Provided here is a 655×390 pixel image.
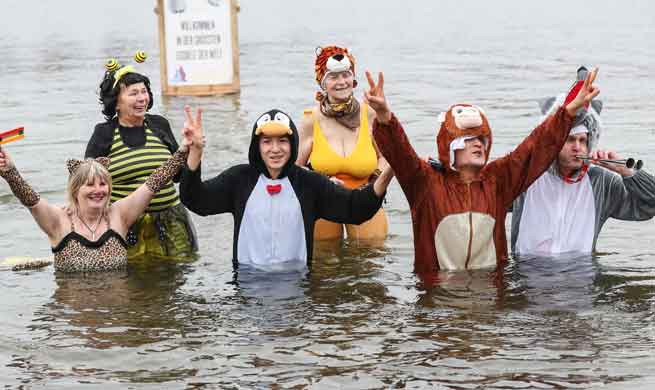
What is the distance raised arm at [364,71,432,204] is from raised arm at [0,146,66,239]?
8.55ft

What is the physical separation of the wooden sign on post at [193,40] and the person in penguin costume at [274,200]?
10817mm

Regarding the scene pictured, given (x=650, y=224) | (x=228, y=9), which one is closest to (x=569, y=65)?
(x=228, y=9)

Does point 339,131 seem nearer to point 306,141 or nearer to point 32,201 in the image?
point 306,141

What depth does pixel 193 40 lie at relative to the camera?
19312 mm

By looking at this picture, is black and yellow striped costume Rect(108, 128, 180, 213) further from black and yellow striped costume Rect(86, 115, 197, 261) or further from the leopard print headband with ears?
the leopard print headband with ears

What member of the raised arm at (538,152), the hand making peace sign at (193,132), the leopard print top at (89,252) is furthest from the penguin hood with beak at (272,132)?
the raised arm at (538,152)

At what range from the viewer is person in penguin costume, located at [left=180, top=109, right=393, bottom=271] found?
27.9ft

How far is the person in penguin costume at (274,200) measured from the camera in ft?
27.9

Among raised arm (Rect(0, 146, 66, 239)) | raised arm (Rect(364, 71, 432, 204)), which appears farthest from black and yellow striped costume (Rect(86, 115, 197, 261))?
raised arm (Rect(364, 71, 432, 204))

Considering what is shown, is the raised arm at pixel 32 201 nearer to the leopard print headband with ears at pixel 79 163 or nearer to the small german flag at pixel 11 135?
the small german flag at pixel 11 135

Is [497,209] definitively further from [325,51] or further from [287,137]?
[325,51]

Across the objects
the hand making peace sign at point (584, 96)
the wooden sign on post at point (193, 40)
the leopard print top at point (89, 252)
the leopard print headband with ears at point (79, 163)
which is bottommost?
the leopard print top at point (89, 252)

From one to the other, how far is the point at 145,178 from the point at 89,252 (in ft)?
2.33

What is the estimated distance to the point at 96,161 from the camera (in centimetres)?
891
